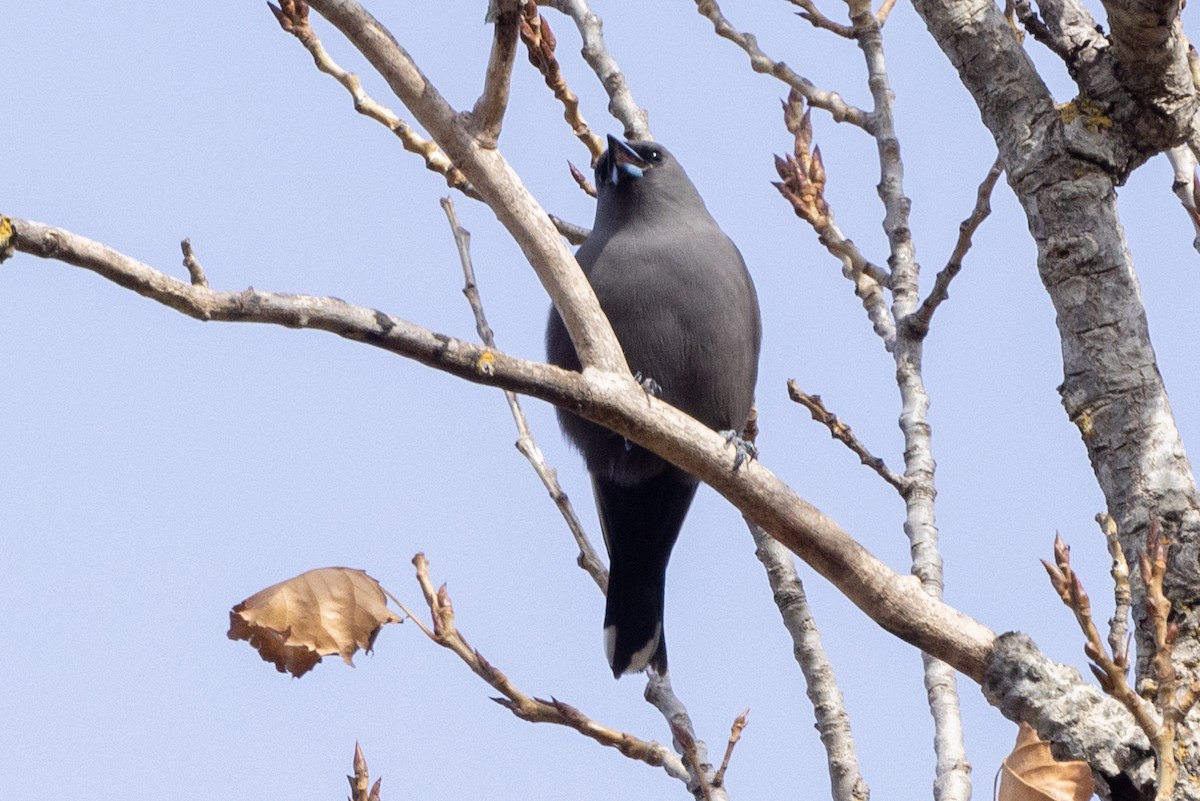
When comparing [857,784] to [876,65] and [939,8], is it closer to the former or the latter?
[939,8]

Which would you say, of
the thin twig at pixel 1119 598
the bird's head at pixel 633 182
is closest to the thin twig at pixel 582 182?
the bird's head at pixel 633 182

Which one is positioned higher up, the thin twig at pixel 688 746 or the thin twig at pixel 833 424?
the thin twig at pixel 833 424

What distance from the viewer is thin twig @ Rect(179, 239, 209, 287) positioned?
7.82ft

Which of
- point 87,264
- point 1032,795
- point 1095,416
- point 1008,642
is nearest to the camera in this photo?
point 87,264

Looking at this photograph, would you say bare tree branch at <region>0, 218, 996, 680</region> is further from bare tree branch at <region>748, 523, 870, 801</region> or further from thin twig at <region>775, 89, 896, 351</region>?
thin twig at <region>775, 89, 896, 351</region>

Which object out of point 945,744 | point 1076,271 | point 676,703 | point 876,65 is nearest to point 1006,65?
point 1076,271

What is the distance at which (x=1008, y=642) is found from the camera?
267 centimetres

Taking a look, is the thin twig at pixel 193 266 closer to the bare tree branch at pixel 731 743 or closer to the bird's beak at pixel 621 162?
the bare tree branch at pixel 731 743

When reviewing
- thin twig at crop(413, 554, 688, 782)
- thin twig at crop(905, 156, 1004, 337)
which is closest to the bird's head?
thin twig at crop(905, 156, 1004, 337)

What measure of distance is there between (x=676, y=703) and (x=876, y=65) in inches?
78.8

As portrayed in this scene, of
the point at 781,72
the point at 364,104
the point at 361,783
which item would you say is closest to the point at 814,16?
the point at 781,72

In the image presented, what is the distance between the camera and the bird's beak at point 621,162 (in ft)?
17.5

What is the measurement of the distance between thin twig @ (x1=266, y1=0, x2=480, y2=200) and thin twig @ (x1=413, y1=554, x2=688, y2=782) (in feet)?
4.28

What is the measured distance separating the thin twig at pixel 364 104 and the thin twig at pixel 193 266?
1.97m
